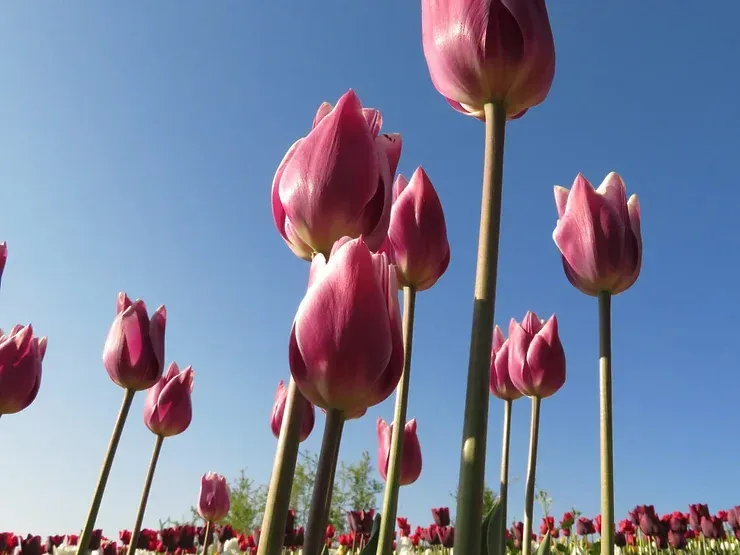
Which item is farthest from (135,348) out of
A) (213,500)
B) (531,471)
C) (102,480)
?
(213,500)

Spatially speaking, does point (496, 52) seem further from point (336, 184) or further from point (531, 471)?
point (531, 471)

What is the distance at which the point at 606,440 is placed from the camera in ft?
5.44

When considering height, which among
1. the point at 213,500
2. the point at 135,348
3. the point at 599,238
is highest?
the point at 599,238

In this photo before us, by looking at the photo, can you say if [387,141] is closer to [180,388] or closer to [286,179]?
[286,179]

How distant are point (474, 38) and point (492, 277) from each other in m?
0.46

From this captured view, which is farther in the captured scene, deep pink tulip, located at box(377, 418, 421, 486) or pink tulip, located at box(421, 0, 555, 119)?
deep pink tulip, located at box(377, 418, 421, 486)

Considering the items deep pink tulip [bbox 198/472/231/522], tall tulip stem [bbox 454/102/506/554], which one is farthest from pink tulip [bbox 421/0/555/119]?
deep pink tulip [bbox 198/472/231/522]

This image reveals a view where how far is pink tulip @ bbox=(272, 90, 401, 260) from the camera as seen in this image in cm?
108

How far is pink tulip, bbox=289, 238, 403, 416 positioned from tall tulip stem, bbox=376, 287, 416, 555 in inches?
21.1

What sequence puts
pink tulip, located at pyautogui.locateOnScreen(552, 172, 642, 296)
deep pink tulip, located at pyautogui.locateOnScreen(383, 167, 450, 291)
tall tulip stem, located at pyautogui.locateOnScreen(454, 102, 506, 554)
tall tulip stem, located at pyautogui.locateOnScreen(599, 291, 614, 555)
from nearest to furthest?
tall tulip stem, located at pyautogui.locateOnScreen(454, 102, 506, 554)
tall tulip stem, located at pyautogui.locateOnScreen(599, 291, 614, 555)
deep pink tulip, located at pyautogui.locateOnScreen(383, 167, 450, 291)
pink tulip, located at pyautogui.locateOnScreen(552, 172, 642, 296)

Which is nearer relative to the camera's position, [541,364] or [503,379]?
[541,364]

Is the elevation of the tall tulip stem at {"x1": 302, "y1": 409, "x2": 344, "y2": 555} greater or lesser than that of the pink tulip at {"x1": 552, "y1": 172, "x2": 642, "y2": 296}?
lesser

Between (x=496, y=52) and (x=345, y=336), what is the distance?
57 centimetres

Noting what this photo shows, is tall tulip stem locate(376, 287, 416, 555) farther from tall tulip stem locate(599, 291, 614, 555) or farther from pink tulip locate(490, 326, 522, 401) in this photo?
pink tulip locate(490, 326, 522, 401)
